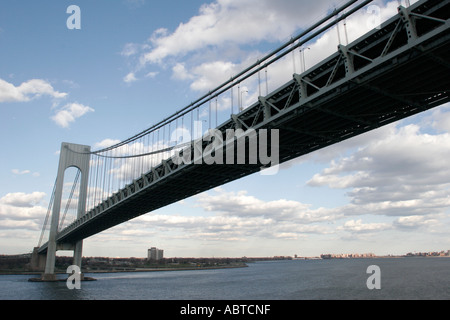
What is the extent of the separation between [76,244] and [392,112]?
5836cm

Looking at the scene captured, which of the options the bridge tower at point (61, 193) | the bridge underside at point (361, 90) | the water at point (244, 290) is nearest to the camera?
the bridge underside at point (361, 90)

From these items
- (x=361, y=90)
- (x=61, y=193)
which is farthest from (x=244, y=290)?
(x=361, y=90)

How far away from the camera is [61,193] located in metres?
59.4

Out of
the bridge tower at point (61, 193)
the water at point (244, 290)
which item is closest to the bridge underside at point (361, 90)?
the water at point (244, 290)

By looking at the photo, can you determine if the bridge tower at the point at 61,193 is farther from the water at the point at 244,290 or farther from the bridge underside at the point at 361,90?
the bridge underside at the point at 361,90

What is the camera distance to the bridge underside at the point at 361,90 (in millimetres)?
Answer: 12688

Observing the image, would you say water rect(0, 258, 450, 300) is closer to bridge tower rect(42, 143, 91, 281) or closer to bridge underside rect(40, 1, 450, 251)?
bridge tower rect(42, 143, 91, 281)

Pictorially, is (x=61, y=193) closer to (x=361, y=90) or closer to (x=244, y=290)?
(x=244, y=290)

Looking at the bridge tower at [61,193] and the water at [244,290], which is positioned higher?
the bridge tower at [61,193]

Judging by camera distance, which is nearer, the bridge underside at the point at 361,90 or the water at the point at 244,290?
the bridge underside at the point at 361,90

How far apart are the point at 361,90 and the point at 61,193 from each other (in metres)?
56.7

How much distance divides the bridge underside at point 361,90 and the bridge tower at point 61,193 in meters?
46.5

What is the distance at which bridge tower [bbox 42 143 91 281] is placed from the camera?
191 feet
